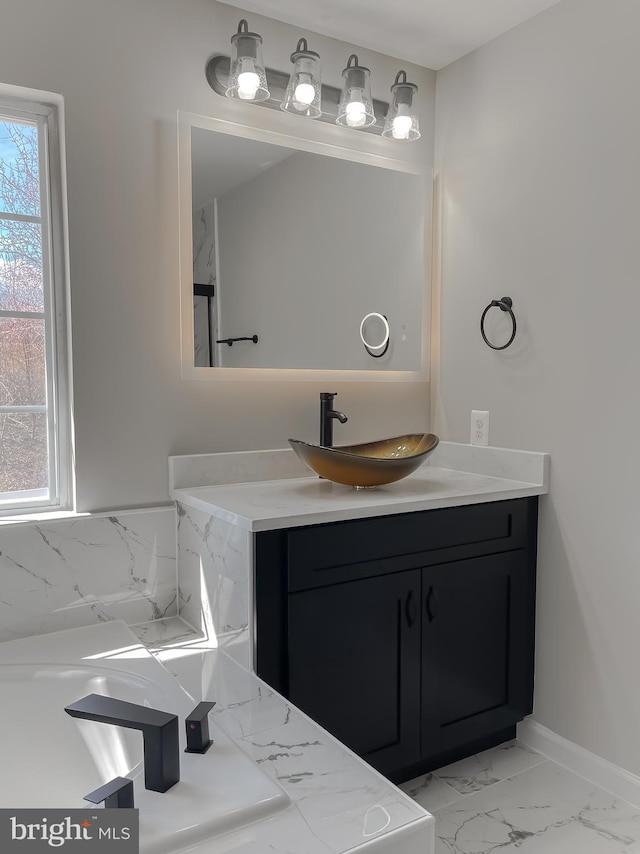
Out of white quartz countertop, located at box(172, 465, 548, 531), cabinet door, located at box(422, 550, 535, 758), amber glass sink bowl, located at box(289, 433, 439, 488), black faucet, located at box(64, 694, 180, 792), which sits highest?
amber glass sink bowl, located at box(289, 433, 439, 488)

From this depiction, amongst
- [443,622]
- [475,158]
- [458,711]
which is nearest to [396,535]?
[443,622]

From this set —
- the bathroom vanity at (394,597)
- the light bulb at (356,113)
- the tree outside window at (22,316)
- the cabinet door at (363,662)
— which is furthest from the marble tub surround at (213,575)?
the light bulb at (356,113)

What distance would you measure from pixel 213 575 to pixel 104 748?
1.87ft

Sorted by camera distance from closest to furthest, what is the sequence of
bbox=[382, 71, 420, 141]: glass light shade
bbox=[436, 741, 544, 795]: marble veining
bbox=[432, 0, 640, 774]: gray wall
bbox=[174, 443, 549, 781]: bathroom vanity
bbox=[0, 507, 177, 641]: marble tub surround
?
bbox=[174, 443, 549, 781]: bathroom vanity < bbox=[0, 507, 177, 641]: marble tub surround < bbox=[432, 0, 640, 774]: gray wall < bbox=[436, 741, 544, 795]: marble veining < bbox=[382, 71, 420, 141]: glass light shade

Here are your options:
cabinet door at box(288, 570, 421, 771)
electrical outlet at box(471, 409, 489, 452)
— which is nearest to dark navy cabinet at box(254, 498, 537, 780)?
cabinet door at box(288, 570, 421, 771)

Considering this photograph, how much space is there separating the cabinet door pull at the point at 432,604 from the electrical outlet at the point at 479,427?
2.18ft

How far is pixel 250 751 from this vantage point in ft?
4.36

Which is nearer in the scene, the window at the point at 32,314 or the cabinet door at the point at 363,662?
the cabinet door at the point at 363,662

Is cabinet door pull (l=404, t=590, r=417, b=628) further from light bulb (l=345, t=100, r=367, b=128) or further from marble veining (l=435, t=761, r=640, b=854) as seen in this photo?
light bulb (l=345, t=100, r=367, b=128)

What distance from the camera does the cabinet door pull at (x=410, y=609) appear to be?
1.97 m

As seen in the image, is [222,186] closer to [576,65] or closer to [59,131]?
Result: [59,131]

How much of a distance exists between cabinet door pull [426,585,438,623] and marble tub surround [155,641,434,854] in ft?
1.98

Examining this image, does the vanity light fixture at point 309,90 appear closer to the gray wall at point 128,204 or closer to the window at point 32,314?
the gray wall at point 128,204

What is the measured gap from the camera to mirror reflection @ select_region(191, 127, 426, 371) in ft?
7.02
